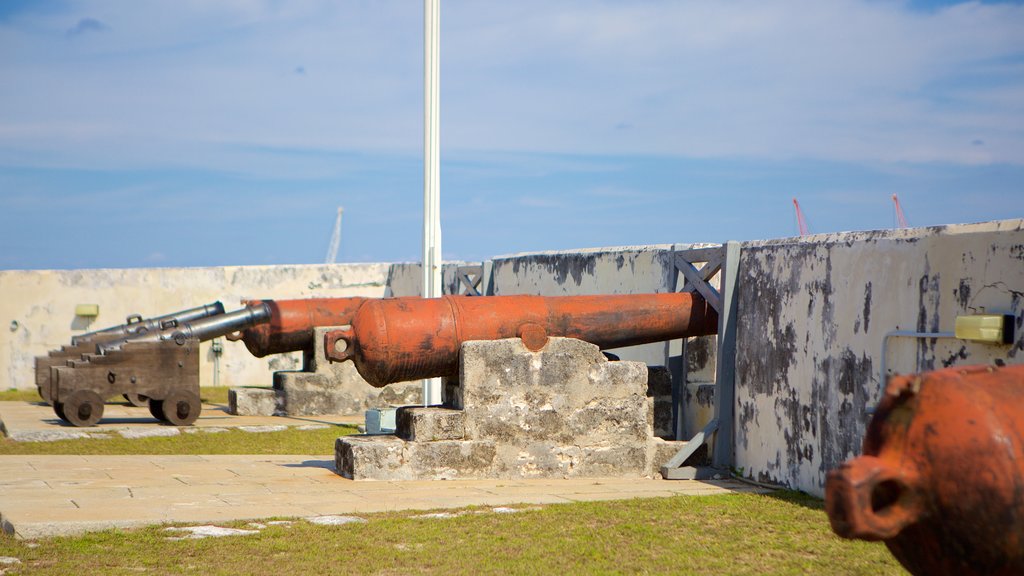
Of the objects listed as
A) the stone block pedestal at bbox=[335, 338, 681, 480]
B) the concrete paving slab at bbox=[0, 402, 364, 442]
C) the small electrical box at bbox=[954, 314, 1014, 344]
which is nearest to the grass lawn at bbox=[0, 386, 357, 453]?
the concrete paving slab at bbox=[0, 402, 364, 442]

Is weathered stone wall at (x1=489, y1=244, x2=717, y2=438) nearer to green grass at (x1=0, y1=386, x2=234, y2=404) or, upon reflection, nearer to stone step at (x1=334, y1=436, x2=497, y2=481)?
stone step at (x1=334, y1=436, x2=497, y2=481)

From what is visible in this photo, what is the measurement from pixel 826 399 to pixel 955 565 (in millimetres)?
4786

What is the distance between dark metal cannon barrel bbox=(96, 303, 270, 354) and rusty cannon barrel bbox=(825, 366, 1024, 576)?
10804 millimetres

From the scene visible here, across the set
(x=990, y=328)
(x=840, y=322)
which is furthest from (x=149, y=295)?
(x=990, y=328)

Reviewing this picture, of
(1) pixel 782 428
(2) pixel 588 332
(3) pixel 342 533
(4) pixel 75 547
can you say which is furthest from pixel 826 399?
(4) pixel 75 547

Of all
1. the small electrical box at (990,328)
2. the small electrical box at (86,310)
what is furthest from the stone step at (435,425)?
the small electrical box at (86,310)

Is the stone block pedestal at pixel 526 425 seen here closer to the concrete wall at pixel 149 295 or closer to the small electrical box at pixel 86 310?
the concrete wall at pixel 149 295

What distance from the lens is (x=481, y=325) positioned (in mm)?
8664

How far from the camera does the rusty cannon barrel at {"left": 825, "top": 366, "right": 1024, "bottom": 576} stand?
277 centimetres

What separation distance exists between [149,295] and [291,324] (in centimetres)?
578

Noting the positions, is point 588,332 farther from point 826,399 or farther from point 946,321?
point 946,321

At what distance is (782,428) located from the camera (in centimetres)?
807

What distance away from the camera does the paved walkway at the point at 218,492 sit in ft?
22.1

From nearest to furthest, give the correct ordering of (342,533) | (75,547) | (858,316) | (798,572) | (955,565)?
(955,565) < (798,572) < (75,547) < (342,533) < (858,316)
